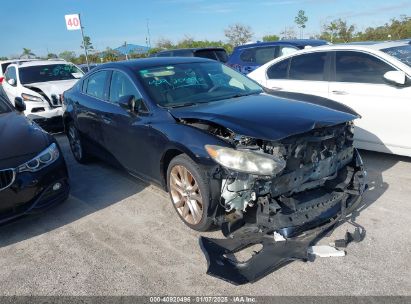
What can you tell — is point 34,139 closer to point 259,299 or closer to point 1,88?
point 259,299

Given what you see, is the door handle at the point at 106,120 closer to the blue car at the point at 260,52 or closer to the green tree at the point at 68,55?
the blue car at the point at 260,52

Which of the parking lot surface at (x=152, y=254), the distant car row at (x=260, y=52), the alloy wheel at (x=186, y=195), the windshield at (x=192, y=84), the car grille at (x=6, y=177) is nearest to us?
the parking lot surface at (x=152, y=254)

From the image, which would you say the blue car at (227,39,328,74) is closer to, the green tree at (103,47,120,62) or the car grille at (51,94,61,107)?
the car grille at (51,94,61,107)

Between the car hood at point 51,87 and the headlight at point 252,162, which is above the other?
the car hood at point 51,87

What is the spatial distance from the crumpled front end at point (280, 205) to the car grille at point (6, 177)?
202cm

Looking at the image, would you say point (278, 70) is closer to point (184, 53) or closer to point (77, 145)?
point (77, 145)

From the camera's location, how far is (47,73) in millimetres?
10133

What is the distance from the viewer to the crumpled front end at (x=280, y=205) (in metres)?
3.10

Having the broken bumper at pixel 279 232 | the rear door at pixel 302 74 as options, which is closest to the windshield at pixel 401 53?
the rear door at pixel 302 74

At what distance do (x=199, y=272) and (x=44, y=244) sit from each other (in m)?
1.70

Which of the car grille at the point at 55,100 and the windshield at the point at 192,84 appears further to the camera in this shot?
the car grille at the point at 55,100

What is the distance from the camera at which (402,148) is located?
16.6 feet

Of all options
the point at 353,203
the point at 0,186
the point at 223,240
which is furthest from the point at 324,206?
the point at 0,186

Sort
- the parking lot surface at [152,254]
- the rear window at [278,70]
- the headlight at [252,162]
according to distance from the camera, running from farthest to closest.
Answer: the rear window at [278,70] → the headlight at [252,162] → the parking lot surface at [152,254]
